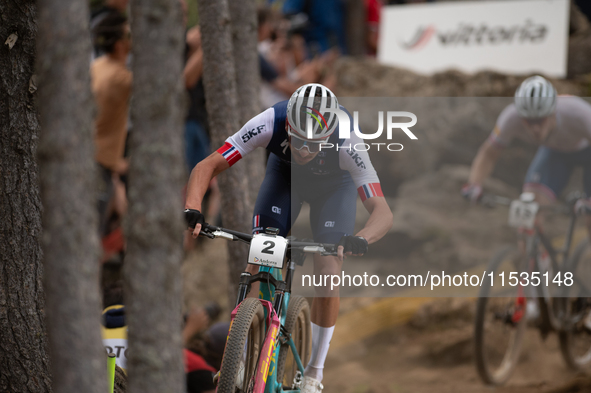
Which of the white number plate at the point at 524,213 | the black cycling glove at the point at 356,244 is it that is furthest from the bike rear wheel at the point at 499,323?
the black cycling glove at the point at 356,244

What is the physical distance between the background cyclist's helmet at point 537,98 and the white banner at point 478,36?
357 centimetres

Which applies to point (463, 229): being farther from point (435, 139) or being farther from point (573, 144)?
point (573, 144)

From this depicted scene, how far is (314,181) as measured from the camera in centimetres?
379

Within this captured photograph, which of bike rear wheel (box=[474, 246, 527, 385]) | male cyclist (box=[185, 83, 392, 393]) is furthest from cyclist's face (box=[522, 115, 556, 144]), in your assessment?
male cyclist (box=[185, 83, 392, 393])

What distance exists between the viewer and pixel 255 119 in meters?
3.54

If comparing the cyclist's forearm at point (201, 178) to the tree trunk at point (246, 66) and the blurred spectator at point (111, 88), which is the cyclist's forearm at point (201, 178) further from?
the blurred spectator at point (111, 88)

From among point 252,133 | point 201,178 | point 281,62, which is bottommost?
point 201,178

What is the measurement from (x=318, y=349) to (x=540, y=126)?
3593 mm

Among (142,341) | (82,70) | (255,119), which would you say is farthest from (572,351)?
(82,70)

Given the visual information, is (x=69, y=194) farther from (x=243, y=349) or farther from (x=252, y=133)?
(x=252, y=133)

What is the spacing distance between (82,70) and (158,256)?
0.69m

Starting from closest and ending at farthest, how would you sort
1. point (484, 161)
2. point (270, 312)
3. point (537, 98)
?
point (270, 312)
point (537, 98)
point (484, 161)

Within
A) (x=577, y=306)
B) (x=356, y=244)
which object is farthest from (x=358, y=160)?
(x=577, y=306)

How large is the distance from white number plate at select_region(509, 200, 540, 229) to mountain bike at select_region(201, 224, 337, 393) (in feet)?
10.1
